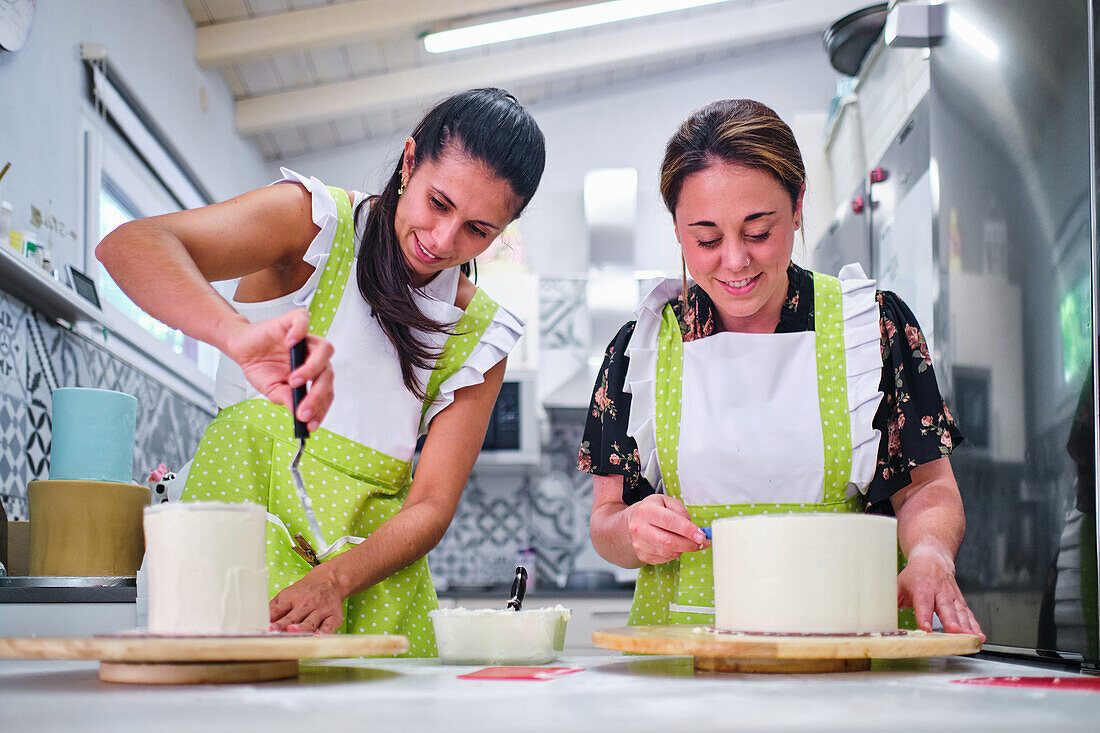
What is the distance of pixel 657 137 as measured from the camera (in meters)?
5.23

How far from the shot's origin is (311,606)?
110 cm

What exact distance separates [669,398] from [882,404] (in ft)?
0.96

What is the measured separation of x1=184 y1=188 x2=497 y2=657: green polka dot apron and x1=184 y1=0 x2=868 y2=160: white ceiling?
2.48 meters

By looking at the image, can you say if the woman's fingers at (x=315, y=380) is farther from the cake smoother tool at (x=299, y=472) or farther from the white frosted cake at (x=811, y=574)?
the white frosted cake at (x=811, y=574)

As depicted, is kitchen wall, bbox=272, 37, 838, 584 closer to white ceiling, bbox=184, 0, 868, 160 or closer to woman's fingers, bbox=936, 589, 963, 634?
white ceiling, bbox=184, 0, 868, 160

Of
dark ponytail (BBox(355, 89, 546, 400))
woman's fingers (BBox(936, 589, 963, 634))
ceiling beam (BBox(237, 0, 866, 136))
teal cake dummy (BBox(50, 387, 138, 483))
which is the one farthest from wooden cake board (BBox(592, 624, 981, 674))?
ceiling beam (BBox(237, 0, 866, 136))

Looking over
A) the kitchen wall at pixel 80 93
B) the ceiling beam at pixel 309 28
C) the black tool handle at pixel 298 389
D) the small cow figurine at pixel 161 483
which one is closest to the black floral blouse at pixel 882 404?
the black tool handle at pixel 298 389

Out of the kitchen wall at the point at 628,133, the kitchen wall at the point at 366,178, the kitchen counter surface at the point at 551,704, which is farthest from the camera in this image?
the kitchen wall at the point at 628,133

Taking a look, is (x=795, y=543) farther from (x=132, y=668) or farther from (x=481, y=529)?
(x=481, y=529)

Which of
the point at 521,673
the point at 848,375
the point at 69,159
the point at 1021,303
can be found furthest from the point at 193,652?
the point at 69,159

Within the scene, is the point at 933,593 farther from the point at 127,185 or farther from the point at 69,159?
the point at 127,185

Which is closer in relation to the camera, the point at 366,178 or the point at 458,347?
the point at 458,347

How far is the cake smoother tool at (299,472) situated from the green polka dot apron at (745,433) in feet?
1.53

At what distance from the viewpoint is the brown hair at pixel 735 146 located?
137 cm
